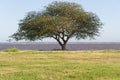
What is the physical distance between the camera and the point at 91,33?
6109cm

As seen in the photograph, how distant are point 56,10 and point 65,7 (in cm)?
152

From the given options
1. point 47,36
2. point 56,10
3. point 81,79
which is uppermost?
point 56,10

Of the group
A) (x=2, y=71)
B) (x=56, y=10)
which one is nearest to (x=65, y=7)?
(x=56, y=10)

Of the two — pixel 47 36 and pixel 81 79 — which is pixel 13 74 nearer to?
pixel 81 79

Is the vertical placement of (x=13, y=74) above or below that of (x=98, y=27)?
below

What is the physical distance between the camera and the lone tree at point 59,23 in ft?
189

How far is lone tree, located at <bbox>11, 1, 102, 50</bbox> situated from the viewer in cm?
5747

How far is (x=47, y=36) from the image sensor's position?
59.7 meters

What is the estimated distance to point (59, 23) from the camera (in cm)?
5697

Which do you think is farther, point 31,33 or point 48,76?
point 31,33

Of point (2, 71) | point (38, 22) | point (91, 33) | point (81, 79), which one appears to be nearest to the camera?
point (81, 79)

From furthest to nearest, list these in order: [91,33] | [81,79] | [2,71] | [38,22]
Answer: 1. [91,33]
2. [38,22]
3. [2,71]
4. [81,79]

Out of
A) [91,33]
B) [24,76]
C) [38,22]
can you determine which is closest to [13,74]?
[24,76]

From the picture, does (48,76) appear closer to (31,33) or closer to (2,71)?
(2,71)
